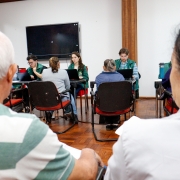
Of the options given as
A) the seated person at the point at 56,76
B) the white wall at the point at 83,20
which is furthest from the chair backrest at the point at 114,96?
the white wall at the point at 83,20

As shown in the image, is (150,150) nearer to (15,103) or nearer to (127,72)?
(15,103)

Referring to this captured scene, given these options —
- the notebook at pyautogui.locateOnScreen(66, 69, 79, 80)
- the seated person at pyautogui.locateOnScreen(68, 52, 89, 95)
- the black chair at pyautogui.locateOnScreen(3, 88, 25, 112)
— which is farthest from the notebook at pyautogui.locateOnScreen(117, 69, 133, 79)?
the black chair at pyautogui.locateOnScreen(3, 88, 25, 112)

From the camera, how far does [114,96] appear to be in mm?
2822

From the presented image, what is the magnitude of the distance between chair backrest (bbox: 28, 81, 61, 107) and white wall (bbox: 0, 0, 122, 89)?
3.06 m

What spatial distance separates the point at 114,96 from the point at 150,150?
229 centimetres

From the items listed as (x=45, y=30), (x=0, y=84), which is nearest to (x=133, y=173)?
(x=0, y=84)

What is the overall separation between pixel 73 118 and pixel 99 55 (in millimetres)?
2602

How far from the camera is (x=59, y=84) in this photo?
3.54 m

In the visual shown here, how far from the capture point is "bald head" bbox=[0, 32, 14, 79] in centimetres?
78

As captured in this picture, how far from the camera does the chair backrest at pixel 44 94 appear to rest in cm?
312

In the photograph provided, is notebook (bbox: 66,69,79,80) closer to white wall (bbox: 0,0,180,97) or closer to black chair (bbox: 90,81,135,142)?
black chair (bbox: 90,81,135,142)

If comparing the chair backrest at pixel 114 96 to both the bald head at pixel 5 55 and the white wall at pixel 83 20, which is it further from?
the white wall at pixel 83 20

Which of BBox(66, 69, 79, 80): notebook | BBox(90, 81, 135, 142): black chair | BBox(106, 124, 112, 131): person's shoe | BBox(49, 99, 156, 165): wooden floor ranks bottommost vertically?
BBox(49, 99, 156, 165): wooden floor

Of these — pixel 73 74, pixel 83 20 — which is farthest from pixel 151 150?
pixel 83 20
